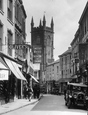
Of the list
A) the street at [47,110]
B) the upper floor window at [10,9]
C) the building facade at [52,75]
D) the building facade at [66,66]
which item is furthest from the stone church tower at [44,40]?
the street at [47,110]

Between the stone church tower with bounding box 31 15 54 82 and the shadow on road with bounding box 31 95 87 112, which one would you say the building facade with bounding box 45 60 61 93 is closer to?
the stone church tower with bounding box 31 15 54 82

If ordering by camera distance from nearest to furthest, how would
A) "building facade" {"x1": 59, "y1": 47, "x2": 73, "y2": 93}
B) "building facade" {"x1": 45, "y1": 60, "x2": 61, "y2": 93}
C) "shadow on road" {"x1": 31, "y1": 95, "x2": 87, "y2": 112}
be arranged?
1. "shadow on road" {"x1": 31, "y1": 95, "x2": 87, "y2": 112}
2. "building facade" {"x1": 59, "y1": 47, "x2": 73, "y2": 93}
3. "building facade" {"x1": 45, "y1": 60, "x2": 61, "y2": 93}

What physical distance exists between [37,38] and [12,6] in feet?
318

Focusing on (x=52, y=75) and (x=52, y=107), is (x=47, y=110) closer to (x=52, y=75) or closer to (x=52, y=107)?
(x=52, y=107)

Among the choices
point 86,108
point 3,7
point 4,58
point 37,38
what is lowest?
point 86,108

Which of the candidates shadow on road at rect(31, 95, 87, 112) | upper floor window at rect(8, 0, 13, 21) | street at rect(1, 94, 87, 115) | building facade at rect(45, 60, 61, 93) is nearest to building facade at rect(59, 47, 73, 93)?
building facade at rect(45, 60, 61, 93)

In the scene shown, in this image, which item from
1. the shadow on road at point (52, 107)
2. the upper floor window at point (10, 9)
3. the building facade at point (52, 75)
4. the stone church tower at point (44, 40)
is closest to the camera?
the shadow on road at point (52, 107)

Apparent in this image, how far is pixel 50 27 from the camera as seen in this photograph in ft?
422

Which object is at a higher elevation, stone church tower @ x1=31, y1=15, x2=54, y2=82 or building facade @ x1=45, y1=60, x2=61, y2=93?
stone church tower @ x1=31, y1=15, x2=54, y2=82

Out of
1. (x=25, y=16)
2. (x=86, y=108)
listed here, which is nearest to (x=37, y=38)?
(x=25, y=16)

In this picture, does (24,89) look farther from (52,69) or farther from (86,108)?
(52,69)

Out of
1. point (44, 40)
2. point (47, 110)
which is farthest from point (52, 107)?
point (44, 40)

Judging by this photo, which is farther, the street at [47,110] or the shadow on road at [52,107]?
the shadow on road at [52,107]

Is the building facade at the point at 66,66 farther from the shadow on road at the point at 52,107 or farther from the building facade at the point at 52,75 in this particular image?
the shadow on road at the point at 52,107
